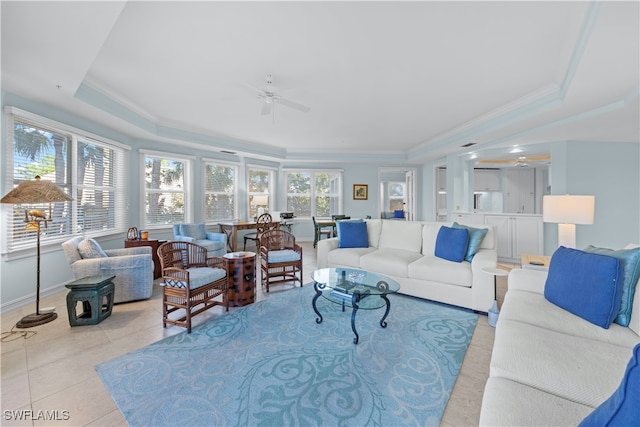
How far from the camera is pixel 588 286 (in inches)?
65.6

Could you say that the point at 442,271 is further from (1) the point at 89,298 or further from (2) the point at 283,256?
(1) the point at 89,298

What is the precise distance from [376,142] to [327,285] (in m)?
4.47

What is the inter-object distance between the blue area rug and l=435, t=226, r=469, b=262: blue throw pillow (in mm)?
714

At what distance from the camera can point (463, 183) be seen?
6.06m

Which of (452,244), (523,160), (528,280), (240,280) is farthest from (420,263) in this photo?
(523,160)

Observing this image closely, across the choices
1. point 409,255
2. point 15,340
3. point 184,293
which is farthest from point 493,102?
point 15,340

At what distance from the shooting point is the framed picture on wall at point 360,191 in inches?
306

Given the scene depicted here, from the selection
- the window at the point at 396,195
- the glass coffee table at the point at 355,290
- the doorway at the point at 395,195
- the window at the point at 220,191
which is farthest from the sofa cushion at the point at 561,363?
the window at the point at 396,195

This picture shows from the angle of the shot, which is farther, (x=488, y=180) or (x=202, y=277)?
(x=488, y=180)

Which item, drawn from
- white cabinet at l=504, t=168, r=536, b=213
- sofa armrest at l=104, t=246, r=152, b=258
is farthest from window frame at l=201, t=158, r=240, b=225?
white cabinet at l=504, t=168, r=536, b=213

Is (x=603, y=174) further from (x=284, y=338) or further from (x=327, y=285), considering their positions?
(x=284, y=338)

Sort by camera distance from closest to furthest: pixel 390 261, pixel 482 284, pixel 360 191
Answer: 1. pixel 482 284
2. pixel 390 261
3. pixel 360 191

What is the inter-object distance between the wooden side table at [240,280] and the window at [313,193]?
184 inches

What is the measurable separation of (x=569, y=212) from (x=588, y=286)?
138cm
